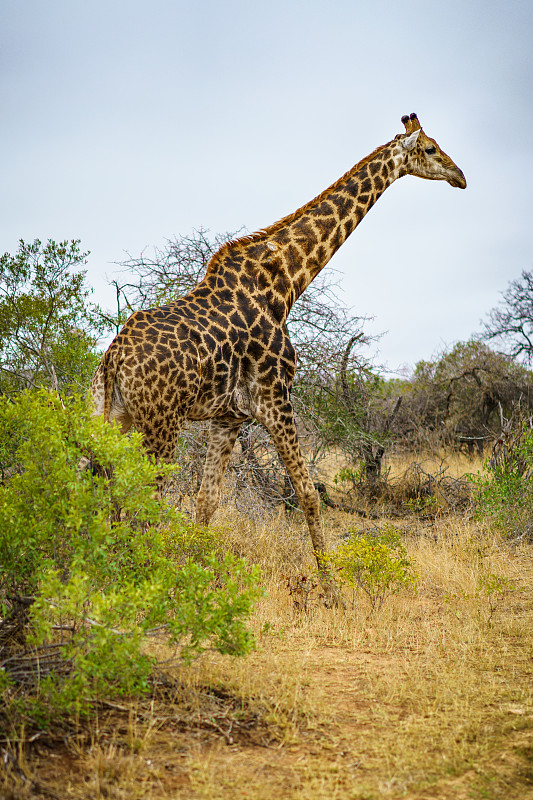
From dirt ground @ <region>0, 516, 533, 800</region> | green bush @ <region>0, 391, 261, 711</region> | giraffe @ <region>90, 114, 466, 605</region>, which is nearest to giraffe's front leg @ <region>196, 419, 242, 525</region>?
giraffe @ <region>90, 114, 466, 605</region>

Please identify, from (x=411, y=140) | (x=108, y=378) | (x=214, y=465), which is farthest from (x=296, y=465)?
(x=411, y=140)

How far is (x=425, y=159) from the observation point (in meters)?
6.68

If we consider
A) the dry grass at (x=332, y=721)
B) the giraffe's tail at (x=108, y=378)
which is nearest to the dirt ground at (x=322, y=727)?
the dry grass at (x=332, y=721)

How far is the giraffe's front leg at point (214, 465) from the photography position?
5809 mm

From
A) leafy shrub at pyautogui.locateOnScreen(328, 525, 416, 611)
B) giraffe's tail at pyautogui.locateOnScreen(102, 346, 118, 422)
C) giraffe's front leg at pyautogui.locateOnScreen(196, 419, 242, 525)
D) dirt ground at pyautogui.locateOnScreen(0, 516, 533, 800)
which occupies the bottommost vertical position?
dirt ground at pyautogui.locateOnScreen(0, 516, 533, 800)

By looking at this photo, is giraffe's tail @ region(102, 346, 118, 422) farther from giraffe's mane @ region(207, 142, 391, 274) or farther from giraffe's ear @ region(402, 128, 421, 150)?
giraffe's ear @ region(402, 128, 421, 150)

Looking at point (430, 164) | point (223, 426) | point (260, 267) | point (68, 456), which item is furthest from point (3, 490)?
point (430, 164)

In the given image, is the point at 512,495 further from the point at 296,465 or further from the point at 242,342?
the point at 242,342

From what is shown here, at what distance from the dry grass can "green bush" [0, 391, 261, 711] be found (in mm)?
275

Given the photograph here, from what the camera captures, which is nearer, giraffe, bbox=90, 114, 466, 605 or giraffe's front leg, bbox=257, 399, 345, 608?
giraffe, bbox=90, 114, 466, 605

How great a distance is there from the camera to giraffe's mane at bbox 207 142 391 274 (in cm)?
568

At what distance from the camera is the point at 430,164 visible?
6691 millimetres

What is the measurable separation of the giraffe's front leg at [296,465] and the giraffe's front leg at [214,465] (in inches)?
20.2

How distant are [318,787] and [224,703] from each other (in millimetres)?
833
